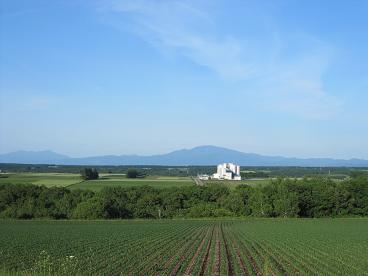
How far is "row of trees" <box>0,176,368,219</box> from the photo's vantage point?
85.4 meters

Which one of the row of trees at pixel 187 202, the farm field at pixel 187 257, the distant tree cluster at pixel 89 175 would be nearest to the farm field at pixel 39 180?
the distant tree cluster at pixel 89 175

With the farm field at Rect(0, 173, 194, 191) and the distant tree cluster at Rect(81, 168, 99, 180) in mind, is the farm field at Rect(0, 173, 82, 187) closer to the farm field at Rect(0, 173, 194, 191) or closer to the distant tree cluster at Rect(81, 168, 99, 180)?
the farm field at Rect(0, 173, 194, 191)

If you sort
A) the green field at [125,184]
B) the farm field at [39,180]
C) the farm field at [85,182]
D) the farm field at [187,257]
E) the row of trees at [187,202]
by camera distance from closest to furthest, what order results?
1. the farm field at [187,257]
2. the row of trees at [187,202]
3. the green field at [125,184]
4. the farm field at [85,182]
5. the farm field at [39,180]

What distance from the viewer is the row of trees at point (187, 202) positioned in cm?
8541

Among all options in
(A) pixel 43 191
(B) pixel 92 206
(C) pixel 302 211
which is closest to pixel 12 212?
(A) pixel 43 191

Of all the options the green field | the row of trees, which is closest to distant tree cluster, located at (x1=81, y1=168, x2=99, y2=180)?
the green field

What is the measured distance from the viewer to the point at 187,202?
3718 inches

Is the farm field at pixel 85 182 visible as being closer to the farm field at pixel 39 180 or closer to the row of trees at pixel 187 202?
the farm field at pixel 39 180

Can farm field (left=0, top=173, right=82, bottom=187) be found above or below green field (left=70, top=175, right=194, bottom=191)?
above

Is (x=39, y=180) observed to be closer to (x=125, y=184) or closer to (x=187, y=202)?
(x=125, y=184)

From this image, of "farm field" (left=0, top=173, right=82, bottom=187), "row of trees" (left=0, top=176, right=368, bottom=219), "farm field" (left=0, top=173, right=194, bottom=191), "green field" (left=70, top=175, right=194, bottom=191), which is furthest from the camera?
"farm field" (left=0, top=173, right=82, bottom=187)

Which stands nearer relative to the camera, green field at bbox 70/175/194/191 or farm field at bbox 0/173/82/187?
green field at bbox 70/175/194/191

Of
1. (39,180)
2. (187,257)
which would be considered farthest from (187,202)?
(39,180)

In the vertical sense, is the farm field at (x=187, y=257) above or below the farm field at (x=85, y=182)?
below
